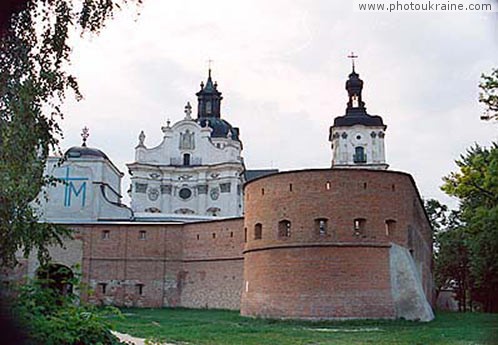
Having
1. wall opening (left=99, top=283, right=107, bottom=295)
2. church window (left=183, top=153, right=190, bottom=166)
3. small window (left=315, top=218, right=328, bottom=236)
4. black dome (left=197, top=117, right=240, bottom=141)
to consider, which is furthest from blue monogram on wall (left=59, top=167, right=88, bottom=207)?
black dome (left=197, top=117, right=240, bottom=141)

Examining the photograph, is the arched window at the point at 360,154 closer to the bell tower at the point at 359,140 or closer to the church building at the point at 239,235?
the bell tower at the point at 359,140

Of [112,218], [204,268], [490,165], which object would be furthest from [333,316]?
[112,218]

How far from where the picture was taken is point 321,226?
61.4 ft

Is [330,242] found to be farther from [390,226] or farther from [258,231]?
[258,231]

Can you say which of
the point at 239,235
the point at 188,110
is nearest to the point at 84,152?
the point at 188,110

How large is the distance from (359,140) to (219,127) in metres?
11.0

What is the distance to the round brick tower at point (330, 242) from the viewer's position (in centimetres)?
1794

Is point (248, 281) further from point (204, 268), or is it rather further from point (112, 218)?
point (112, 218)

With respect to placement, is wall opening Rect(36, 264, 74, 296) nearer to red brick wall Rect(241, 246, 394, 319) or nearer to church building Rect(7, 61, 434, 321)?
church building Rect(7, 61, 434, 321)

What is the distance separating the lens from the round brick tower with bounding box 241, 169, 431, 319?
1794 centimetres

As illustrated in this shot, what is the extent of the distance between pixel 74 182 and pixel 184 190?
1605 centimetres

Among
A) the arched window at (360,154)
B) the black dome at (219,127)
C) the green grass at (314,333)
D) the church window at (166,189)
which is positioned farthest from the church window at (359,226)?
the black dome at (219,127)

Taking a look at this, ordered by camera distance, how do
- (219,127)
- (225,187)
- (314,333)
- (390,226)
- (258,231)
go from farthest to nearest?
(219,127)
(225,187)
(258,231)
(390,226)
(314,333)

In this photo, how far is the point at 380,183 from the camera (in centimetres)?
1894
